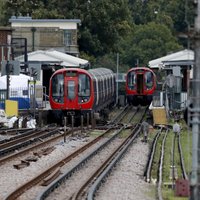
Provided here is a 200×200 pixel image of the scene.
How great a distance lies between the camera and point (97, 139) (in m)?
30.8

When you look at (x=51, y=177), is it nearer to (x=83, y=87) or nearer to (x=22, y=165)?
(x=22, y=165)

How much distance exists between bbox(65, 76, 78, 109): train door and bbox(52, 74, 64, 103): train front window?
0.24m

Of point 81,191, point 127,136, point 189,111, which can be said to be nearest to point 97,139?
point 127,136

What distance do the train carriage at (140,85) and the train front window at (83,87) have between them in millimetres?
14257

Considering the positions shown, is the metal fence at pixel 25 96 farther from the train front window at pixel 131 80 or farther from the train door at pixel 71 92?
the train front window at pixel 131 80

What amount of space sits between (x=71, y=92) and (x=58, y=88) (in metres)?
0.64

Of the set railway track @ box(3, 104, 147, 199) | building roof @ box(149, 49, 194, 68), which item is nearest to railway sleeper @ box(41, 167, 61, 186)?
railway track @ box(3, 104, 147, 199)

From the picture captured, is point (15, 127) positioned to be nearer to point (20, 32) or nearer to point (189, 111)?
point (189, 111)

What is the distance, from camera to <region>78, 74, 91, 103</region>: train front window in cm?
3850

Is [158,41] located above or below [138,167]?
above

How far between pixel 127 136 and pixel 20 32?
3729cm

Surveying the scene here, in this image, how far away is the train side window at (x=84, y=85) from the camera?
38562mm

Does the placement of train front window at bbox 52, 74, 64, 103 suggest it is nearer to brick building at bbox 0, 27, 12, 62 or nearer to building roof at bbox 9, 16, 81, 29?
brick building at bbox 0, 27, 12, 62

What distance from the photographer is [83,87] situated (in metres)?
38.6
